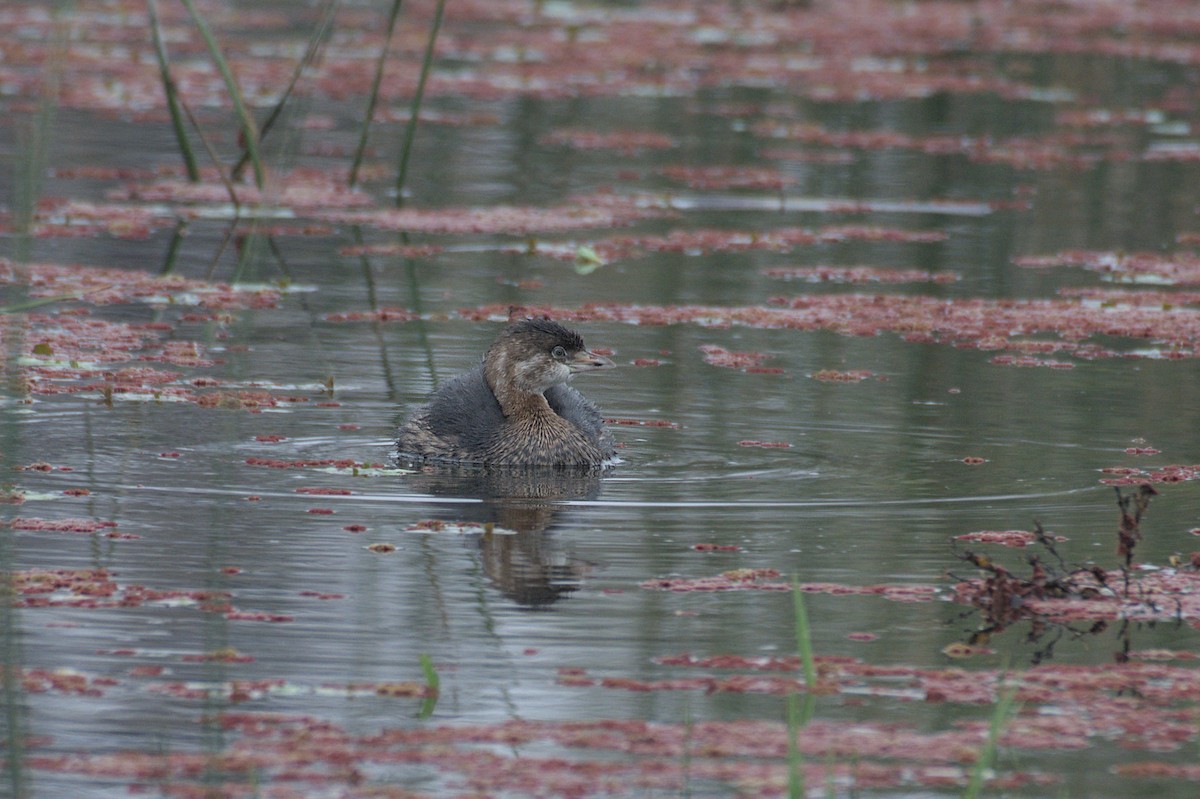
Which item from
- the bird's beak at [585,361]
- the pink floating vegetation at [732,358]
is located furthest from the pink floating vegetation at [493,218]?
the bird's beak at [585,361]

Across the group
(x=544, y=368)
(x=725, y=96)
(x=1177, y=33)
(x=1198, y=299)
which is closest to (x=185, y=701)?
(x=544, y=368)

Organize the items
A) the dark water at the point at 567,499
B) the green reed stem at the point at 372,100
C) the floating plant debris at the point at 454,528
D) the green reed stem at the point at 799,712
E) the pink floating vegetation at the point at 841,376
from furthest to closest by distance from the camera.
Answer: the green reed stem at the point at 372,100
the pink floating vegetation at the point at 841,376
the floating plant debris at the point at 454,528
the dark water at the point at 567,499
the green reed stem at the point at 799,712

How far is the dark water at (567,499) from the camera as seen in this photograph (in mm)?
7062

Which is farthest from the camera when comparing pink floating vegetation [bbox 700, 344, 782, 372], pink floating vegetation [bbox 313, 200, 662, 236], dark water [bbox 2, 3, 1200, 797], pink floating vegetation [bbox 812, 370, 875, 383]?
pink floating vegetation [bbox 313, 200, 662, 236]

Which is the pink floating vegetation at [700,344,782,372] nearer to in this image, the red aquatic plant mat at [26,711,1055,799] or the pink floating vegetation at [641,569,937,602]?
the pink floating vegetation at [641,569,937,602]

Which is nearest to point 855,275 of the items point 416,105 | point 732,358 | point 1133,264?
point 1133,264

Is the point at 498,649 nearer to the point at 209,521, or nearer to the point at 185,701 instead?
the point at 185,701

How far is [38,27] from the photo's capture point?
1232 inches

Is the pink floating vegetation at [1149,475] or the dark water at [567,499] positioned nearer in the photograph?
the dark water at [567,499]

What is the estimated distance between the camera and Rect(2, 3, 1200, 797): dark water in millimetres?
7062

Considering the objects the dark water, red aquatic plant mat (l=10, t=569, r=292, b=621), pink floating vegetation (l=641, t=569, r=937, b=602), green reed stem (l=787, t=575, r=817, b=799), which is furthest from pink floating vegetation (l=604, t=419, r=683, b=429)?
green reed stem (l=787, t=575, r=817, b=799)

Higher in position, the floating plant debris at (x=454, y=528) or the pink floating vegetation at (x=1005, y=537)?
the pink floating vegetation at (x=1005, y=537)

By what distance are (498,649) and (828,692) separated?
1174 millimetres

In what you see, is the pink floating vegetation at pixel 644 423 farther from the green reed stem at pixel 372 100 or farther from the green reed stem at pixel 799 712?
the green reed stem at pixel 372 100
